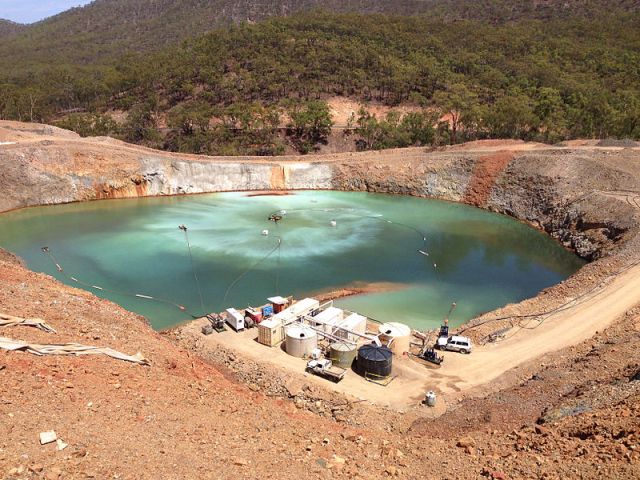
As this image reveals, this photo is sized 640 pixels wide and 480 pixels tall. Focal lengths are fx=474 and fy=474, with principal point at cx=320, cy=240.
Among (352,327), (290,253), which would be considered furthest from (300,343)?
(290,253)

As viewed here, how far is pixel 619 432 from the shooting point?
13.9m

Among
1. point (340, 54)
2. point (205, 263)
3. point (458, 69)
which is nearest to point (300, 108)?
point (340, 54)

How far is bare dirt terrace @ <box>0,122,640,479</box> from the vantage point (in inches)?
494

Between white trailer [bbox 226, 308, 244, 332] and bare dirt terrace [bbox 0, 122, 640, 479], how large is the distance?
2.08 metres

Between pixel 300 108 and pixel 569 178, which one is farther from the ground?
pixel 300 108

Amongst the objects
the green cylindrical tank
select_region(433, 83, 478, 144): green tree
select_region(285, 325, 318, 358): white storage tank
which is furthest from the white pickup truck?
select_region(433, 83, 478, 144): green tree

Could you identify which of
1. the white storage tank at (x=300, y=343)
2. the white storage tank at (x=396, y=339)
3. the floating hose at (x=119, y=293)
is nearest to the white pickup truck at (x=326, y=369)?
the white storage tank at (x=300, y=343)

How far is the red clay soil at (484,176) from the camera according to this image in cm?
6488

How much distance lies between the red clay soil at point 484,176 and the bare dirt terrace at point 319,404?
22.1 m

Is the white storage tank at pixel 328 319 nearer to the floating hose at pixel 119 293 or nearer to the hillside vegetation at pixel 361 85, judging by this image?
the floating hose at pixel 119 293

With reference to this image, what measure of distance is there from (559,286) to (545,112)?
55.3 m

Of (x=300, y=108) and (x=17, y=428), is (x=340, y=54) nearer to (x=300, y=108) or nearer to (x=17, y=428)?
(x=300, y=108)

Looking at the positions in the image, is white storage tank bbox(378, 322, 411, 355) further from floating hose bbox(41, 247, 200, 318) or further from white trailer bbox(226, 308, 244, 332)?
floating hose bbox(41, 247, 200, 318)

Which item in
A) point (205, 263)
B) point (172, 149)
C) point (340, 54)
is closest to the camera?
point (205, 263)
